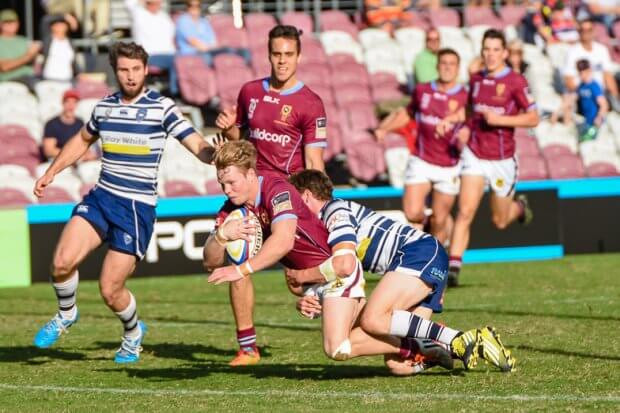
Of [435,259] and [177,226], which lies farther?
[177,226]

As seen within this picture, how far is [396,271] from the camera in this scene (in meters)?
8.28

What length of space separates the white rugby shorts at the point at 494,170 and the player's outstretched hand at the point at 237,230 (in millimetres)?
6302

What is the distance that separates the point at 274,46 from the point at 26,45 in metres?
10.5

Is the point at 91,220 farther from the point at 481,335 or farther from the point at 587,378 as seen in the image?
the point at 587,378

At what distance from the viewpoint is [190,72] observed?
19234 millimetres

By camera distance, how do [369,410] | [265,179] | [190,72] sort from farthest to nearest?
[190,72]
[265,179]
[369,410]

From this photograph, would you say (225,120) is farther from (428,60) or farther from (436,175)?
(428,60)

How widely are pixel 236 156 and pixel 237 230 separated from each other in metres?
0.44

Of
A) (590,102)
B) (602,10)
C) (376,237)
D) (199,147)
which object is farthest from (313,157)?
(602,10)

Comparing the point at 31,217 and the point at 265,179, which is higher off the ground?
the point at 265,179

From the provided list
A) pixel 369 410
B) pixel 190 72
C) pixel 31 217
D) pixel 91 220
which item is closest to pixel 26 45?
pixel 190 72

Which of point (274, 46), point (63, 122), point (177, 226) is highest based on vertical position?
point (274, 46)

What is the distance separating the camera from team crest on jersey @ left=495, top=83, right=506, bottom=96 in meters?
13.6

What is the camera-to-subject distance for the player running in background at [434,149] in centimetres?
1416
